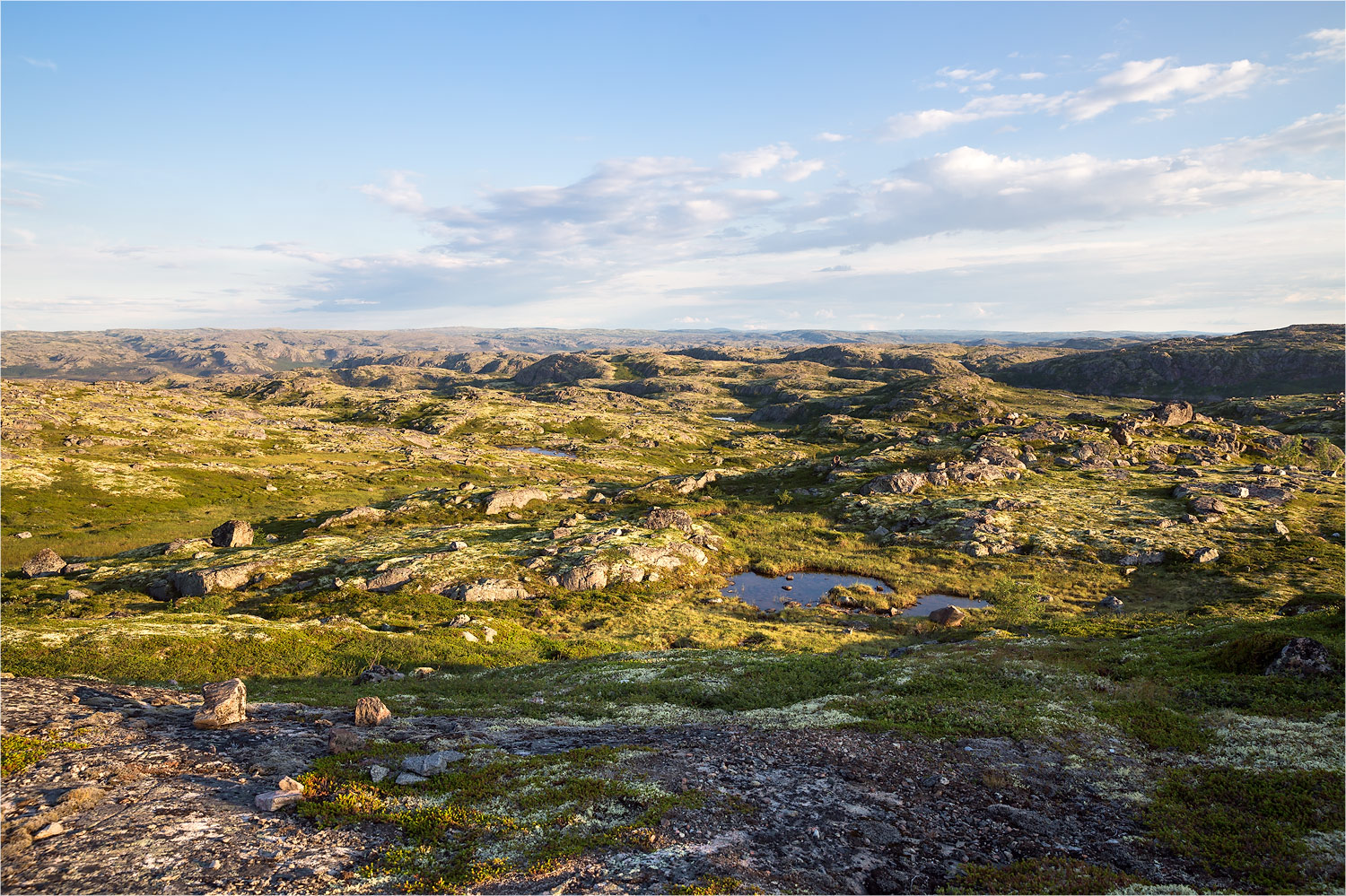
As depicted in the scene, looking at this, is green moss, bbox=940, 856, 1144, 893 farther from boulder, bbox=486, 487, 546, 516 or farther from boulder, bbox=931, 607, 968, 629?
boulder, bbox=486, 487, 546, 516

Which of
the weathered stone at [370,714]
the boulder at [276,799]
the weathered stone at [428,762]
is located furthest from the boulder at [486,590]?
the boulder at [276,799]

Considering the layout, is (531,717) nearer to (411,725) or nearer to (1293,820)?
(411,725)

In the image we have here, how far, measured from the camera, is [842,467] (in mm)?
128750

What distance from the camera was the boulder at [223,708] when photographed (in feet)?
74.1

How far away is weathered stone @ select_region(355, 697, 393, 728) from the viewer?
25.3m

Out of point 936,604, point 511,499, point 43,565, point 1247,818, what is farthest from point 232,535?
point 1247,818

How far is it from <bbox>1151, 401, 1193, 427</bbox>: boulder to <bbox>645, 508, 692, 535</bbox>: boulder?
127 m

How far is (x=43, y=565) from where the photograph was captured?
65125 millimetres

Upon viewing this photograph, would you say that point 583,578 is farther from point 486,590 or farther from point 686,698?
point 686,698

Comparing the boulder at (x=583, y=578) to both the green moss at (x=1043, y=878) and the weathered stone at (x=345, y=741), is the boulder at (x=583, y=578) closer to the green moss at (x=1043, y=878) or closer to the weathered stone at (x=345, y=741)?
the weathered stone at (x=345, y=741)

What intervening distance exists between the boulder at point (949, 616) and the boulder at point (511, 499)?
75444 millimetres

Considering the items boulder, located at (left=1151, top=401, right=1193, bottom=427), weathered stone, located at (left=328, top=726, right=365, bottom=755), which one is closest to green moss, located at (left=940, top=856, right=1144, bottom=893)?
weathered stone, located at (left=328, top=726, right=365, bottom=755)

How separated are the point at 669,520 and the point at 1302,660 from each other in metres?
68.9

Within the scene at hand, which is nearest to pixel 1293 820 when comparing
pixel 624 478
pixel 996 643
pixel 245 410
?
pixel 996 643
